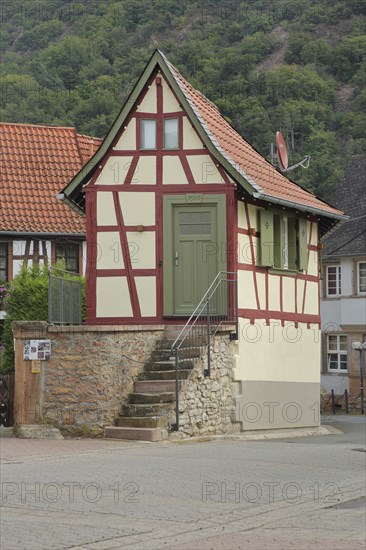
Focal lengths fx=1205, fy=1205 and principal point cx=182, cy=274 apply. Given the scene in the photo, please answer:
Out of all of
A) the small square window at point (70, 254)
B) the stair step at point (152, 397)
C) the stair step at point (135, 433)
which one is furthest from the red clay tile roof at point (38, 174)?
the stair step at point (135, 433)

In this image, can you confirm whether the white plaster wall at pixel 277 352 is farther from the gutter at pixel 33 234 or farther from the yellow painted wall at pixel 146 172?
the gutter at pixel 33 234

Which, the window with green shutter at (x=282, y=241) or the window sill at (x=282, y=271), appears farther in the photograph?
the window sill at (x=282, y=271)

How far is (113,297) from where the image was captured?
24.4 m

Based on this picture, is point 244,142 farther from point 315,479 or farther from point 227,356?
point 315,479

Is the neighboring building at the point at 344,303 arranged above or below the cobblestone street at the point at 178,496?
Answer: above

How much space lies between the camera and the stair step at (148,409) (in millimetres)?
21000

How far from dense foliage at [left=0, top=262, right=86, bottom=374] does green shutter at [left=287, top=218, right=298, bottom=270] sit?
15.3 feet

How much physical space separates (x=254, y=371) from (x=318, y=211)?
4.45 m

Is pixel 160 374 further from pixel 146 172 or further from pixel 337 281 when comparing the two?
pixel 337 281

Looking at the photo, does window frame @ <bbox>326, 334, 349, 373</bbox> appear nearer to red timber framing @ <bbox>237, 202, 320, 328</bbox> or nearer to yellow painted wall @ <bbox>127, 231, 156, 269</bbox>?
red timber framing @ <bbox>237, 202, 320, 328</bbox>

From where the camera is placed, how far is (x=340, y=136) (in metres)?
79.0

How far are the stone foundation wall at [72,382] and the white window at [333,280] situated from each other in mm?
26380

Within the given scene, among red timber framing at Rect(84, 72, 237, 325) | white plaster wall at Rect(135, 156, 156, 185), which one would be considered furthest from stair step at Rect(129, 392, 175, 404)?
white plaster wall at Rect(135, 156, 156, 185)

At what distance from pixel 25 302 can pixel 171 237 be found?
522 cm
